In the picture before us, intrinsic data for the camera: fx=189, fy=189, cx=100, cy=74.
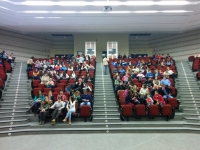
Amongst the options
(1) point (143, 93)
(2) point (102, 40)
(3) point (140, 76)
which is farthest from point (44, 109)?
(2) point (102, 40)

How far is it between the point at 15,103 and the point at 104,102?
3.96 meters

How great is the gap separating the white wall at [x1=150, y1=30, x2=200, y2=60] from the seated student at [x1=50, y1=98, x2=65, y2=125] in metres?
12.8

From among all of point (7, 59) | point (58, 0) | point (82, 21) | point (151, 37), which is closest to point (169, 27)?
point (151, 37)

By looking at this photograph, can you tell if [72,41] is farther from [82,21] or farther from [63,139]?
[63,139]

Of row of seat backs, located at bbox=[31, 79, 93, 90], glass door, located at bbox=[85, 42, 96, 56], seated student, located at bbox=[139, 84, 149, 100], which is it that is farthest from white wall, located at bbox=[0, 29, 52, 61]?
seated student, located at bbox=[139, 84, 149, 100]

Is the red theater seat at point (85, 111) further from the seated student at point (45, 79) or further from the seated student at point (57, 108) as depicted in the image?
the seated student at point (45, 79)

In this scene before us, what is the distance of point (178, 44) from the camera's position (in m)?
17.1

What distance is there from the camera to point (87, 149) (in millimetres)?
4926

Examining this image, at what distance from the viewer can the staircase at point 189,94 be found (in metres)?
7.64

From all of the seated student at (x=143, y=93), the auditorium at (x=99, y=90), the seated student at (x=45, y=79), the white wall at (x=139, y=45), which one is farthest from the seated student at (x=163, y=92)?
the white wall at (x=139, y=45)

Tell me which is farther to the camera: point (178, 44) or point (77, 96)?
point (178, 44)

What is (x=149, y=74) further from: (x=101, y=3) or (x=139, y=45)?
(x=139, y=45)

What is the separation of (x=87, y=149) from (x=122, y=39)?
1499 centimetres

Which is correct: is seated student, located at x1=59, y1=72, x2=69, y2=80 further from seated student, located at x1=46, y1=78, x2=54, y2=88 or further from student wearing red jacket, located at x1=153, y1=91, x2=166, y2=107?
student wearing red jacket, located at x1=153, y1=91, x2=166, y2=107
